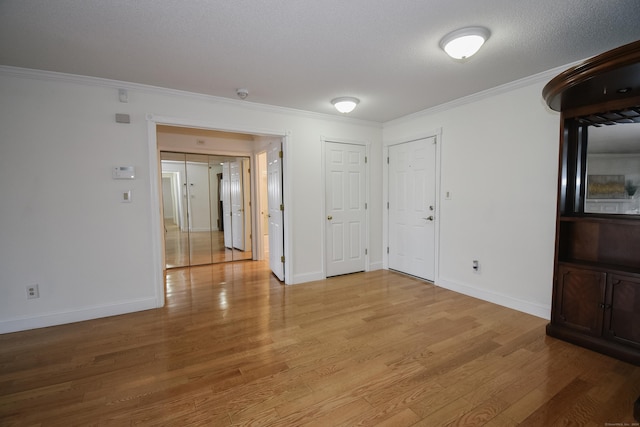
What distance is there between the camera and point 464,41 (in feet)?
7.18

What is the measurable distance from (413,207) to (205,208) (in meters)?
3.85

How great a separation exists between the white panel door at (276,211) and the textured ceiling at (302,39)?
128cm

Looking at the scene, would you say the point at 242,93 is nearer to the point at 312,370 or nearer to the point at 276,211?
the point at 276,211

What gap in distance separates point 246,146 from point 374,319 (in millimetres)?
4084

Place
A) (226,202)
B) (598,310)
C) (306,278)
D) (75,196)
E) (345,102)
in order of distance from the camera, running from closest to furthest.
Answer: (598,310)
(75,196)
(345,102)
(306,278)
(226,202)

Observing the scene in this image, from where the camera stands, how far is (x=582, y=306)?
2482 millimetres

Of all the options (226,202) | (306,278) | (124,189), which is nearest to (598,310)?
(306,278)

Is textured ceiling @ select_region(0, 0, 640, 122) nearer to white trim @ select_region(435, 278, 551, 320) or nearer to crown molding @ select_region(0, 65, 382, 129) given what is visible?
crown molding @ select_region(0, 65, 382, 129)

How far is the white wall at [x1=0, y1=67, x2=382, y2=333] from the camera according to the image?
2.81m

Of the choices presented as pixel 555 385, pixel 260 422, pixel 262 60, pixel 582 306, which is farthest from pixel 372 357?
pixel 262 60

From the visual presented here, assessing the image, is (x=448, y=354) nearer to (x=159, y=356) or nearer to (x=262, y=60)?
(x=159, y=356)

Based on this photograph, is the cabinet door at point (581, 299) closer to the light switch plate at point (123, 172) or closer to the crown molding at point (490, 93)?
the crown molding at point (490, 93)

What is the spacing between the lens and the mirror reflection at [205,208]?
534 cm

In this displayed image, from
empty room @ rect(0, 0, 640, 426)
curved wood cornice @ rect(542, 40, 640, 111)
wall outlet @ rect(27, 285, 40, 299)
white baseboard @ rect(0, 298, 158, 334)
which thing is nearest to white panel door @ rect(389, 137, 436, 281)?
empty room @ rect(0, 0, 640, 426)
